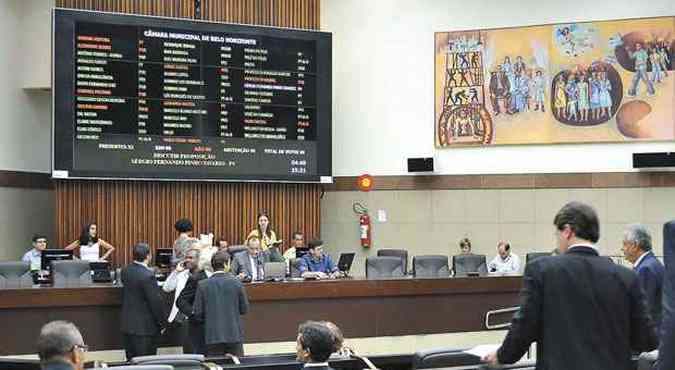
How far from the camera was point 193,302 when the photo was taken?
10445mm

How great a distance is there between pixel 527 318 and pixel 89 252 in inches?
466

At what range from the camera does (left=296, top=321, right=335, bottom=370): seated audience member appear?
5066mm

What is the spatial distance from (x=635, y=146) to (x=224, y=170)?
22.8 ft

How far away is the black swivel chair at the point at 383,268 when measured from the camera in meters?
14.1

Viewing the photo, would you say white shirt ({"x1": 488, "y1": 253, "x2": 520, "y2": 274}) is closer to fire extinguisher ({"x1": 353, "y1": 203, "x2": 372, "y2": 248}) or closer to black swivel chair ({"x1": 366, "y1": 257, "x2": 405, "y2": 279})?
black swivel chair ({"x1": 366, "y1": 257, "x2": 405, "y2": 279})

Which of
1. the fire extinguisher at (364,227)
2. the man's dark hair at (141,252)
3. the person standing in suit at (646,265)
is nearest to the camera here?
the person standing in suit at (646,265)

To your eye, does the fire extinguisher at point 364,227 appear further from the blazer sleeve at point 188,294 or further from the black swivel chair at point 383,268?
the blazer sleeve at point 188,294

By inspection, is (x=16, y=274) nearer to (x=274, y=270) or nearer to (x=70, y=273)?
(x=70, y=273)

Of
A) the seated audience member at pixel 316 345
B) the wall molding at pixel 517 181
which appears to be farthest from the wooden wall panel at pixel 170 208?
the seated audience member at pixel 316 345

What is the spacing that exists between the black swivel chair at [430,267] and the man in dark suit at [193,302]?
16.3 ft

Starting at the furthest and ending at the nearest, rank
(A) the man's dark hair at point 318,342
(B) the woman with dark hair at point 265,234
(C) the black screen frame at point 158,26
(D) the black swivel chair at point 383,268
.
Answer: (B) the woman with dark hair at point 265,234 → (C) the black screen frame at point 158,26 → (D) the black swivel chair at point 383,268 → (A) the man's dark hair at point 318,342

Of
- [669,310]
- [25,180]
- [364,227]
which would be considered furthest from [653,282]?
[25,180]

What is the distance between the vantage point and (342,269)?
591 inches

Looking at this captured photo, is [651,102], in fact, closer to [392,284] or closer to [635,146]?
[635,146]
